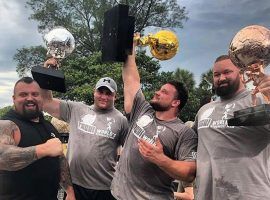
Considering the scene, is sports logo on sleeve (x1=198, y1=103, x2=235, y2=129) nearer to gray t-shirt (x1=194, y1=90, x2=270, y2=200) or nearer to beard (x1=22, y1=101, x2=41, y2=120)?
gray t-shirt (x1=194, y1=90, x2=270, y2=200)

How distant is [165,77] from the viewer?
23.5m

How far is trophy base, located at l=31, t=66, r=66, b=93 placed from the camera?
13.1 feet

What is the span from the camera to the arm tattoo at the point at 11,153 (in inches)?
131

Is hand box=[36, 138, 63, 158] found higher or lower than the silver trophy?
lower

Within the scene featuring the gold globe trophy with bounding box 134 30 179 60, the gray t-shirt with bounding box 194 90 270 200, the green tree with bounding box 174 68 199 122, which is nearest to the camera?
the gray t-shirt with bounding box 194 90 270 200

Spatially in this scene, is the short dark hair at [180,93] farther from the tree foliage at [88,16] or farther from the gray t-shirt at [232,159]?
the tree foliage at [88,16]

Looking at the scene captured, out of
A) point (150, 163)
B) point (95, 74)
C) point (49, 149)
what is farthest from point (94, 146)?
point (95, 74)

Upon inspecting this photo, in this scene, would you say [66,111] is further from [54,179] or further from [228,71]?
[228,71]

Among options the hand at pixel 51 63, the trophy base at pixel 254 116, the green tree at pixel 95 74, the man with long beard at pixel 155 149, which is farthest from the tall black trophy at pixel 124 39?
the green tree at pixel 95 74

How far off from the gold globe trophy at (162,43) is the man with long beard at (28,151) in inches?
45.3

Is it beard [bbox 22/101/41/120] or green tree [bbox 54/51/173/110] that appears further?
green tree [bbox 54/51/173/110]

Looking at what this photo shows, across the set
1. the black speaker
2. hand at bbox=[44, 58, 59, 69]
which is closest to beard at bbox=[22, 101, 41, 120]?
hand at bbox=[44, 58, 59, 69]

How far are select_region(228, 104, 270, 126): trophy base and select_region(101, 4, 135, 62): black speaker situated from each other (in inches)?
54.5

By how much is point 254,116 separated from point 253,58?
1.31ft
